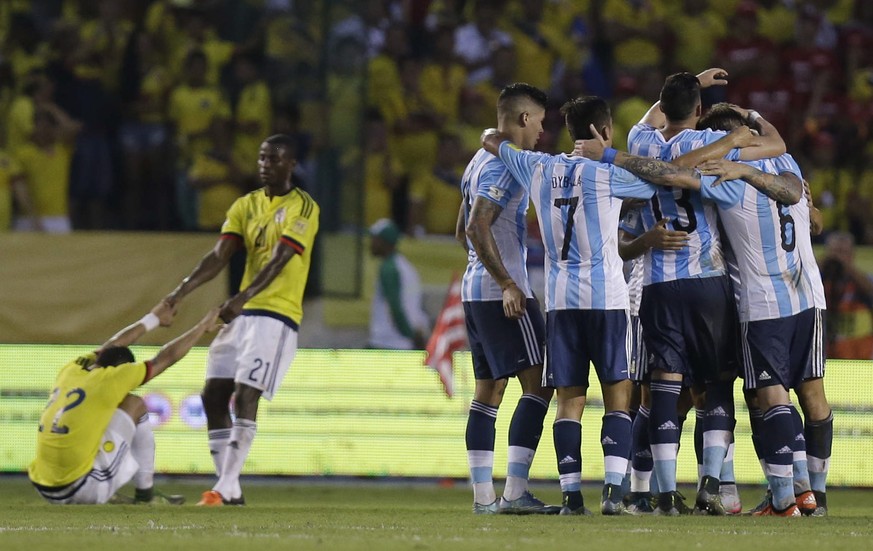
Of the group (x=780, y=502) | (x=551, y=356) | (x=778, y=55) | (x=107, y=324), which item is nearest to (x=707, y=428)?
(x=780, y=502)

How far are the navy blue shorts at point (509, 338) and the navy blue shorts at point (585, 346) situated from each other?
374mm

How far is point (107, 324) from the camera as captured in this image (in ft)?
47.4

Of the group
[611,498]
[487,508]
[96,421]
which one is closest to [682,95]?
[611,498]

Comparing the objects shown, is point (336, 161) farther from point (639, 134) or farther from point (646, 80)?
point (639, 134)

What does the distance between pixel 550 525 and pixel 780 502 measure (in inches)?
62.6

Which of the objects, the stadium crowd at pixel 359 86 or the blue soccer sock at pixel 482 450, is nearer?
the blue soccer sock at pixel 482 450

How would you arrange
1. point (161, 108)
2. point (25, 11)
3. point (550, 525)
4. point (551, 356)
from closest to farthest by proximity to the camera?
1. point (550, 525)
2. point (551, 356)
3. point (161, 108)
4. point (25, 11)

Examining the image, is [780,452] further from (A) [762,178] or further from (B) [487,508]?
(B) [487,508]

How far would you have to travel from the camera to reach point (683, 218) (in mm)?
8648

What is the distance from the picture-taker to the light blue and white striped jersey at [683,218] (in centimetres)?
859

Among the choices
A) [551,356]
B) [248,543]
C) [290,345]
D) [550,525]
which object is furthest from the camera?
[290,345]

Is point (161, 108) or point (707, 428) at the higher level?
point (161, 108)

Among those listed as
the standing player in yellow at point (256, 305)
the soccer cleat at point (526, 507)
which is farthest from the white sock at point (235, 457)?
the soccer cleat at point (526, 507)

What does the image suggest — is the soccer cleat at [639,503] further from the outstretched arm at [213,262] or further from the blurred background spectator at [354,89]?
the blurred background spectator at [354,89]
